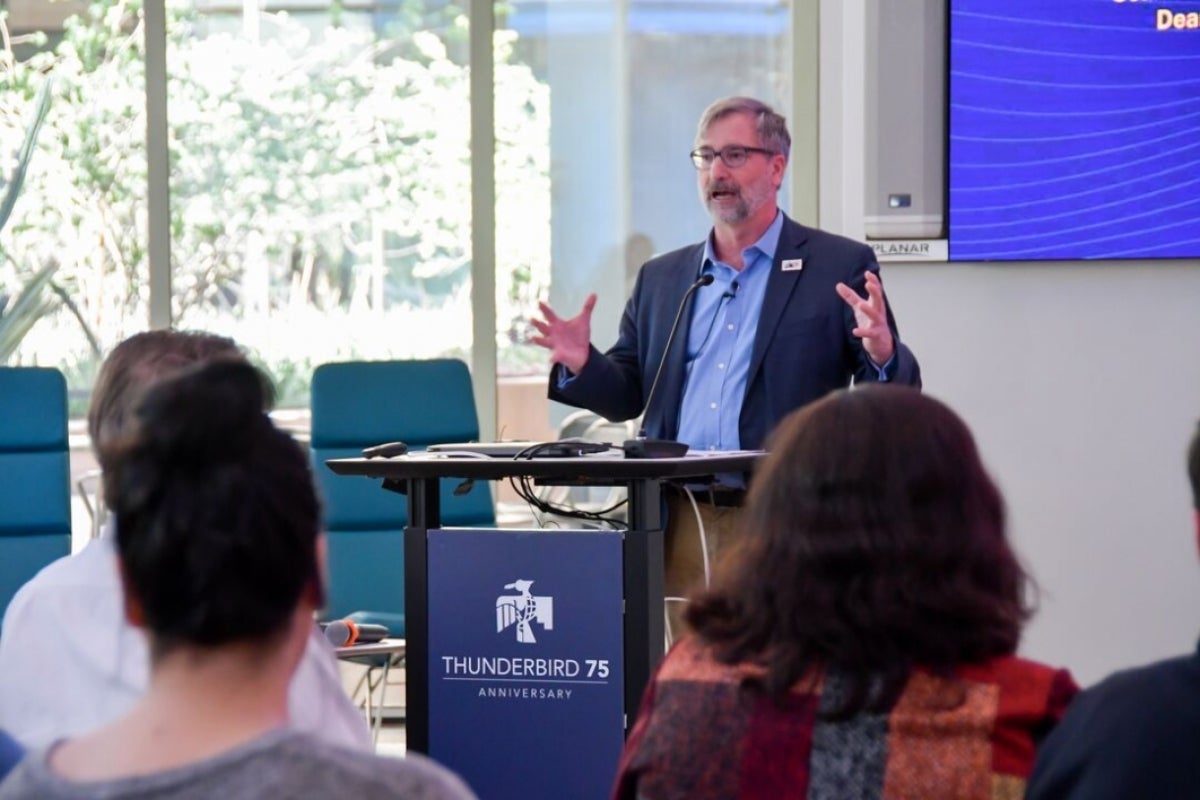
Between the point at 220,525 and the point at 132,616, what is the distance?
0.11m

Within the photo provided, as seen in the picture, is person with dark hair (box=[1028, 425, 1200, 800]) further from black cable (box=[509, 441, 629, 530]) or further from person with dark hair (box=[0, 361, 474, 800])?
black cable (box=[509, 441, 629, 530])

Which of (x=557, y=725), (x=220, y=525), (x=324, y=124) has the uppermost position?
(x=324, y=124)

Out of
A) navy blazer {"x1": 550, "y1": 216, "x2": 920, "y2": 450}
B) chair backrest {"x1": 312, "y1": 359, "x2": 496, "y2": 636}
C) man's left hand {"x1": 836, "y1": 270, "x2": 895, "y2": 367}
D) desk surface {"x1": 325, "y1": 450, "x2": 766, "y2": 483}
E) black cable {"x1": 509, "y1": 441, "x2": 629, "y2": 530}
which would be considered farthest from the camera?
chair backrest {"x1": 312, "y1": 359, "x2": 496, "y2": 636}

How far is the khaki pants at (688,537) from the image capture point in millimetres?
3727

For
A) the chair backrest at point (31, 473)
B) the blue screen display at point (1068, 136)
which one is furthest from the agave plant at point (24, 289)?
the blue screen display at point (1068, 136)

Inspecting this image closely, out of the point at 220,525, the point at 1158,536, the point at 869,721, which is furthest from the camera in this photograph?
the point at 1158,536

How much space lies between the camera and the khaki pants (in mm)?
3727

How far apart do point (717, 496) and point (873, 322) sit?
1.81 feet

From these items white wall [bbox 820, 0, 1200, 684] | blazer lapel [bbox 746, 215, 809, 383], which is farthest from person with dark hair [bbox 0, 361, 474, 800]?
white wall [bbox 820, 0, 1200, 684]

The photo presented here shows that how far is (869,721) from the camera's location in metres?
1.46

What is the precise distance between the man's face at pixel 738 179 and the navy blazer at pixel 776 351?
3.7 inches

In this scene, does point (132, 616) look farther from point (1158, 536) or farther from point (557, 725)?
point (1158, 536)

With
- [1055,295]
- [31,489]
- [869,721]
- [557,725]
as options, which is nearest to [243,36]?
[31,489]

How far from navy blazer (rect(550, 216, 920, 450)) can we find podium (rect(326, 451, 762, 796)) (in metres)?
0.72
